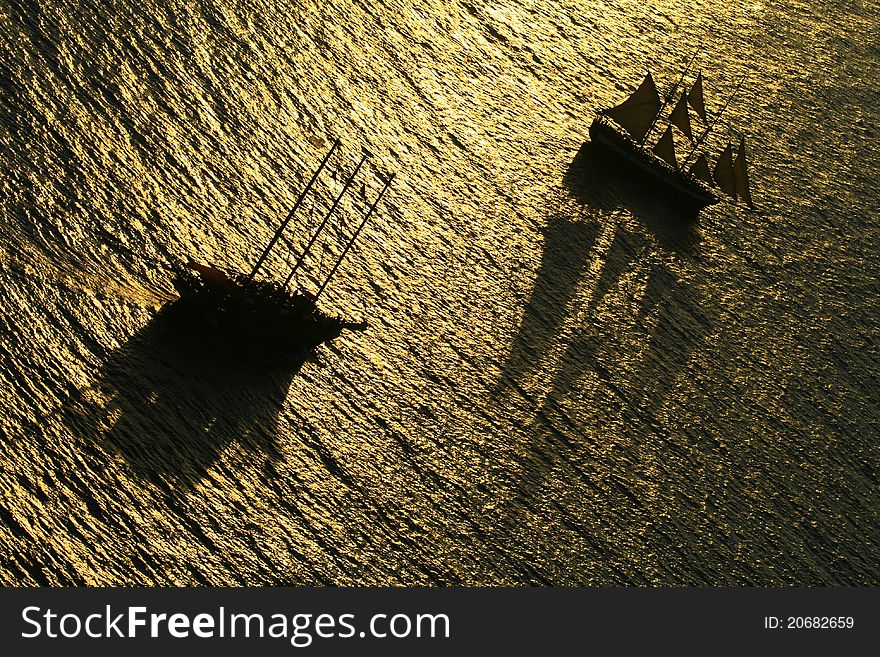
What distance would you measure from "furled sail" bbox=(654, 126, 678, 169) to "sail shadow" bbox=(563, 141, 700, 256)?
1.91 m

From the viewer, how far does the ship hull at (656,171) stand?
9731cm

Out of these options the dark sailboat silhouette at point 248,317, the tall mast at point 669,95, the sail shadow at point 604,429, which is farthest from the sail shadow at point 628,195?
the dark sailboat silhouette at point 248,317

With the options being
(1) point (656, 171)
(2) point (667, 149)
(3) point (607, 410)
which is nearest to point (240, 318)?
(3) point (607, 410)

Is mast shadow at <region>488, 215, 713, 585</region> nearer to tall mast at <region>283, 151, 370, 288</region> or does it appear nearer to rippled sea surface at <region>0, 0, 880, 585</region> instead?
rippled sea surface at <region>0, 0, 880, 585</region>

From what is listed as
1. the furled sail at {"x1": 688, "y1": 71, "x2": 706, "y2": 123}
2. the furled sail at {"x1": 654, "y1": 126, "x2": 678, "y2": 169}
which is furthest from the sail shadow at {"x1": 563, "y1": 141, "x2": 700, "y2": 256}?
the furled sail at {"x1": 688, "y1": 71, "x2": 706, "y2": 123}

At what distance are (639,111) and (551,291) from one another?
22705 millimetres

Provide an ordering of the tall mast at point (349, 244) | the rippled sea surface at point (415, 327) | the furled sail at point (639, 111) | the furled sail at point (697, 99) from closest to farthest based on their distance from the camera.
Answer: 1. the rippled sea surface at point (415, 327)
2. the tall mast at point (349, 244)
3. the furled sail at point (639, 111)
4. the furled sail at point (697, 99)

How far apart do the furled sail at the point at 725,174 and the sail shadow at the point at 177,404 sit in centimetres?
4456

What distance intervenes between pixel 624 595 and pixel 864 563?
18625 mm

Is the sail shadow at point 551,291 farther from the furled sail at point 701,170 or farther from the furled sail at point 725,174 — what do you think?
the furled sail at point 725,174

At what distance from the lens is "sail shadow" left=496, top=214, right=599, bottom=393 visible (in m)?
75.2

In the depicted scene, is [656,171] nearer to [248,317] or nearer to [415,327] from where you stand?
[415,327]

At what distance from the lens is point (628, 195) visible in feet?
317

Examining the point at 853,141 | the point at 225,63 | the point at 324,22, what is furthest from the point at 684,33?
the point at 225,63
